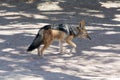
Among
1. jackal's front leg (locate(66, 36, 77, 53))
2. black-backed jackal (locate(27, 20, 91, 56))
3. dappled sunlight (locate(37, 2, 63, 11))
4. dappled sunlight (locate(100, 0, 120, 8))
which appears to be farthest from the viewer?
dappled sunlight (locate(100, 0, 120, 8))

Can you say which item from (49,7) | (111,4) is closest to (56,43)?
(49,7)

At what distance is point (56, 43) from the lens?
10.2 m

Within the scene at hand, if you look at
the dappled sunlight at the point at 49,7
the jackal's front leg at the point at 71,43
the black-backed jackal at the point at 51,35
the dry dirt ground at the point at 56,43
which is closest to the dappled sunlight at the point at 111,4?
the dry dirt ground at the point at 56,43

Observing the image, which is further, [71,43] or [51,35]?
[71,43]

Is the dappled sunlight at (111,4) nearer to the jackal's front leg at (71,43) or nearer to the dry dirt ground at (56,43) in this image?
the dry dirt ground at (56,43)

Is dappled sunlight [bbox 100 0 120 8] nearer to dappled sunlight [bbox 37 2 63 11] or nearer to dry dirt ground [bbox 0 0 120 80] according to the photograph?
dry dirt ground [bbox 0 0 120 80]

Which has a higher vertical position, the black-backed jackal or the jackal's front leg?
the black-backed jackal

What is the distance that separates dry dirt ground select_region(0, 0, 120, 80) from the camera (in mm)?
7543

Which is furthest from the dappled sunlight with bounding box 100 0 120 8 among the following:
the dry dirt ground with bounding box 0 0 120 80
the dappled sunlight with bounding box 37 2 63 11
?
the dappled sunlight with bounding box 37 2 63 11

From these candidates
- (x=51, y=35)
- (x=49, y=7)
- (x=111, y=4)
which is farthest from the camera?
(x=111, y=4)

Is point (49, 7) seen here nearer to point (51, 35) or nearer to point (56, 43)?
point (56, 43)

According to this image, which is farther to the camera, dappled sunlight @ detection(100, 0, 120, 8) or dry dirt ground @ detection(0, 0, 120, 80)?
dappled sunlight @ detection(100, 0, 120, 8)

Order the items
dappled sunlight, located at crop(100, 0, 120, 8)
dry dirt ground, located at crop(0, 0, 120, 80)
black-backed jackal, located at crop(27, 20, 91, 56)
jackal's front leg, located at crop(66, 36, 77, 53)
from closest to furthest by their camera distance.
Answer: dry dirt ground, located at crop(0, 0, 120, 80), black-backed jackal, located at crop(27, 20, 91, 56), jackal's front leg, located at crop(66, 36, 77, 53), dappled sunlight, located at crop(100, 0, 120, 8)

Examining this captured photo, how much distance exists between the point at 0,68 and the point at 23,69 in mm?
416
